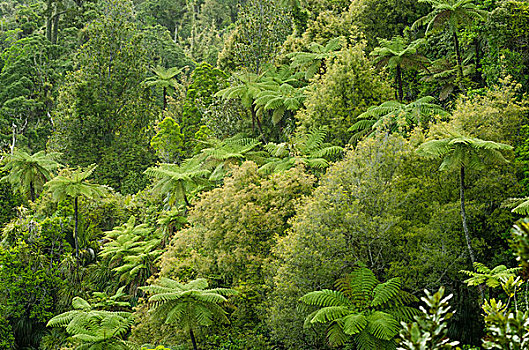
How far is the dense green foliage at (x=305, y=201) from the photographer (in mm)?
9078

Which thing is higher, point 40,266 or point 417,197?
point 417,197

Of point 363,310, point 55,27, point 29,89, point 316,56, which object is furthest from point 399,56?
point 55,27

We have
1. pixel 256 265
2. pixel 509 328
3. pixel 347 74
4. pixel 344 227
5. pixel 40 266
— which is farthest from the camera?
pixel 40 266

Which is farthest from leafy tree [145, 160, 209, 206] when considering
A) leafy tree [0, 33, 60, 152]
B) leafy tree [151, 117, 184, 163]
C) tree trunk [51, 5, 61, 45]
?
tree trunk [51, 5, 61, 45]

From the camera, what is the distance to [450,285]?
9828 millimetres

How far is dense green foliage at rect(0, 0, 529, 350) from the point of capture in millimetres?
9078

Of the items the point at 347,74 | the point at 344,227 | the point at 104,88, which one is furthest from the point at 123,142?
the point at 344,227

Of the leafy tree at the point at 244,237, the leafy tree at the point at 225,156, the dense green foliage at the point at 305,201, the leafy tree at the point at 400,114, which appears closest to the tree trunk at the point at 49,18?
the dense green foliage at the point at 305,201

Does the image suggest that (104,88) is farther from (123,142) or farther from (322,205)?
(322,205)

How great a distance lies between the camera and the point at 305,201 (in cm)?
1078

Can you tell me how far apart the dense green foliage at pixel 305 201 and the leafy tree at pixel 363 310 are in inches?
1.4

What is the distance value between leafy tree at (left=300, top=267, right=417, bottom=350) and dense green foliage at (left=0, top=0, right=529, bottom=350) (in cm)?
4

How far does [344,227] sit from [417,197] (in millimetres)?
1642

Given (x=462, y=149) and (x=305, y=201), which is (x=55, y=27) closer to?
(x=305, y=201)
